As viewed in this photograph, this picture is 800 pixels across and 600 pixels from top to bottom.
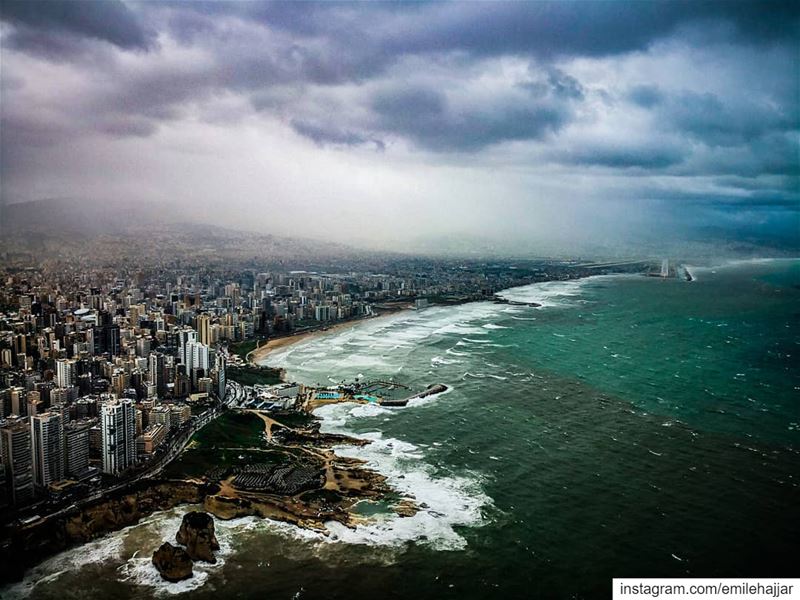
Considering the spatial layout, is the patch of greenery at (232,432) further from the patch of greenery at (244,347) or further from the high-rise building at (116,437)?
the patch of greenery at (244,347)

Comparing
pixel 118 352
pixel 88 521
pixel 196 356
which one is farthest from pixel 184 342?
pixel 88 521

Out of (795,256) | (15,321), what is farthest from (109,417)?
(795,256)

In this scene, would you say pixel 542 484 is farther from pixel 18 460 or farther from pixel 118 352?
pixel 118 352

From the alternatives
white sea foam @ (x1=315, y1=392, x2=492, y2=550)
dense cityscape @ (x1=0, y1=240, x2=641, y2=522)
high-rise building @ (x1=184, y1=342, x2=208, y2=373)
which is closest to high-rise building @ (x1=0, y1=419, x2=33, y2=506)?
dense cityscape @ (x1=0, y1=240, x2=641, y2=522)

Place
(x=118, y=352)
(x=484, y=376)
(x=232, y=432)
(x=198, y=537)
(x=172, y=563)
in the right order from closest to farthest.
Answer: (x=172, y=563), (x=198, y=537), (x=232, y=432), (x=484, y=376), (x=118, y=352)

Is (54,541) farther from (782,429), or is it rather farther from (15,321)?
(782,429)

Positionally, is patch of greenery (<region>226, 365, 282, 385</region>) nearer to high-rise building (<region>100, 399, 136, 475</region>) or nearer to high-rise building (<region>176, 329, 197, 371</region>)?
high-rise building (<region>176, 329, 197, 371</region>)

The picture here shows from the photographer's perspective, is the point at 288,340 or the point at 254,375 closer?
the point at 254,375
